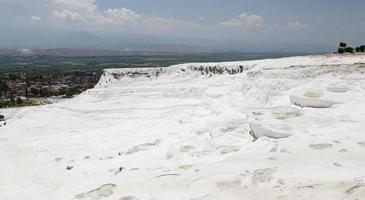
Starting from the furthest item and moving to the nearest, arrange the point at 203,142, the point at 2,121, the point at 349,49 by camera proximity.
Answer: the point at 349,49 < the point at 2,121 < the point at 203,142

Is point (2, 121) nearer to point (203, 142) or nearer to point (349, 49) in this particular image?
point (203, 142)

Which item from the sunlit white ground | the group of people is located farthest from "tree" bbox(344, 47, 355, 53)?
the group of people

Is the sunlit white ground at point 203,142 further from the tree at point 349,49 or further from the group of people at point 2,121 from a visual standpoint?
the tree at point 349,49

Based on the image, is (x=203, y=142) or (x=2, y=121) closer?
(x=203, y=142)

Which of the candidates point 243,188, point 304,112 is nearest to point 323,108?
point 304,112

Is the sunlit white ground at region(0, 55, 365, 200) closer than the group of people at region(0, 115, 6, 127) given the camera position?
Yes

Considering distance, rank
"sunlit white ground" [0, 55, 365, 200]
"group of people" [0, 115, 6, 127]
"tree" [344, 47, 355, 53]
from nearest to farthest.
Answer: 1. "sunlit white ground" [0, 55, 365, 200]
2. "group of people" [0, 115, 6, 127]
3. "tree" [344, 47, 355, 53]

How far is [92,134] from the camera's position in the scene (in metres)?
18.9

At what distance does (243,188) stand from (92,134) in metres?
12.1

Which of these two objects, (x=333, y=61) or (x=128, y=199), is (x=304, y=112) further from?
(x=333, y=61)

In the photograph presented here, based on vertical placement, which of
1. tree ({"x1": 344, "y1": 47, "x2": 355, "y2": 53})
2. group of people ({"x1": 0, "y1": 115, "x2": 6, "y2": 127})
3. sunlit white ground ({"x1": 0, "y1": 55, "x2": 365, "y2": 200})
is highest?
tree ({"x1": 344, "y1": 47, "x2": 355, "y2": 53})

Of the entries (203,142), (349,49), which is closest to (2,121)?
(203,142)

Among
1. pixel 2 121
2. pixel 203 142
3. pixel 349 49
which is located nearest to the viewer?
pixel 203 142

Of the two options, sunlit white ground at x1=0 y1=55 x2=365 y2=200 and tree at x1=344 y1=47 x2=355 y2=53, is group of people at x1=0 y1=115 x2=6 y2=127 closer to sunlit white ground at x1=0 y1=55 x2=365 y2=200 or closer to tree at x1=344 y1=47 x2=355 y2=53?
sunlit white ground at x1=0 y1=55 x2=365 y2=200
